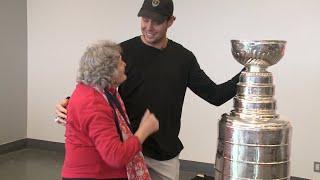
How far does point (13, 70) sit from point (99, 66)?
369cm

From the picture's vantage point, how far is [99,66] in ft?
5.12

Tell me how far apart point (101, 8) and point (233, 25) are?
1.45 metres

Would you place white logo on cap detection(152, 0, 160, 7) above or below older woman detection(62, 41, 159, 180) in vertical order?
above

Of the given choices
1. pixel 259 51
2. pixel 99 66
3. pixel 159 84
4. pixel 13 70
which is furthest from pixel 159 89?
pixel 13 70

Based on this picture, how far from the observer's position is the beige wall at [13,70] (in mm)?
4805

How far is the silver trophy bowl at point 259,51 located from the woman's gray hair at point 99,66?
0.43 metres

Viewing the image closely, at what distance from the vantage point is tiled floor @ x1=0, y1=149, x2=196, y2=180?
417 cm

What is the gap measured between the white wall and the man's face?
2088 millimetres

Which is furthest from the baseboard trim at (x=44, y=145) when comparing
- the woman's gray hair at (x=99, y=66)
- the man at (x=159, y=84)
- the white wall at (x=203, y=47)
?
the woman's gray hair at (x=99, y=66)

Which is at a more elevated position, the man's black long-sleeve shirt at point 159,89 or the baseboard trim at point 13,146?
the man's black long-sleeve shirt at point 159,89

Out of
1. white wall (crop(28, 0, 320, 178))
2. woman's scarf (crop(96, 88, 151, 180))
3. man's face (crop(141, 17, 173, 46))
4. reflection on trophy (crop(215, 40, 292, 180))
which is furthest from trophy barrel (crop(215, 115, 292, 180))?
white wall (crop(28, 0, 320, 178))

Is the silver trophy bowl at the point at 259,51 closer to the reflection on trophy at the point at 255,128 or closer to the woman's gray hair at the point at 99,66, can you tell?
the reflection on trophy at the point at 255,128

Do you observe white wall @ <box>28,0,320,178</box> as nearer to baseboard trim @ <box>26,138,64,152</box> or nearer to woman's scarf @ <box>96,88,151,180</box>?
baseboard trim @ <box>26,138,64,152</box>

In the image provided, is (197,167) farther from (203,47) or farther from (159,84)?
(159,84)
